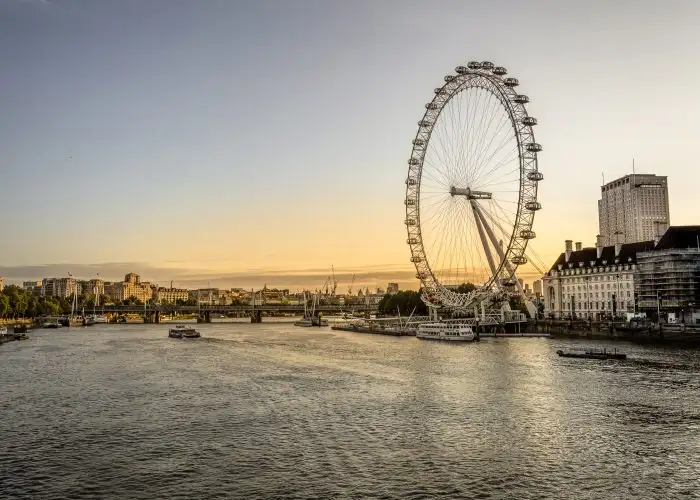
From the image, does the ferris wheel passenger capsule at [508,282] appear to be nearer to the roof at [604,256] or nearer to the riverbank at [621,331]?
the riverbank at [621,331]

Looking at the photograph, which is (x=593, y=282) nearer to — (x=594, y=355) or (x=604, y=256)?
(x=604, y=256)

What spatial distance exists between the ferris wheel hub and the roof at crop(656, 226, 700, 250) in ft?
89.4

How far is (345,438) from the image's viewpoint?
2552 centimetres

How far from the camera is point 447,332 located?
83750 millimetres

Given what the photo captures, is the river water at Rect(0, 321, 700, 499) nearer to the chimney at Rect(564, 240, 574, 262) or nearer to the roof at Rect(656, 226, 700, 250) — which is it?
the roof at Rect(656, 226, 700, 250)

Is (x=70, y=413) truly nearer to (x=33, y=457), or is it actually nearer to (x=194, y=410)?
(x=194, y=410)

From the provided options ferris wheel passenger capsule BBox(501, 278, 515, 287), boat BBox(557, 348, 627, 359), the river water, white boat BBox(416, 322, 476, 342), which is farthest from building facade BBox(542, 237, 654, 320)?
the river water

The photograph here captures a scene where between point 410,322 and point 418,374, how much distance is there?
62.6m

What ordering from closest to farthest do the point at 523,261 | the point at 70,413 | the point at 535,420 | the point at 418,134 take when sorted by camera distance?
the point at 535,420 < the point at 70,413 < the point at 523,261 < the point at 418,134

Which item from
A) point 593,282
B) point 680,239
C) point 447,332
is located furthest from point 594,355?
point 593,282

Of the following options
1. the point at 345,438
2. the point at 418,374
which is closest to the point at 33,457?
the point at 345,438

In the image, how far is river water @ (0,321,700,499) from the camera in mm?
19859

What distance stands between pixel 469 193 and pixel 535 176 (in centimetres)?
791

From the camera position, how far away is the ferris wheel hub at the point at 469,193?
240 ft
